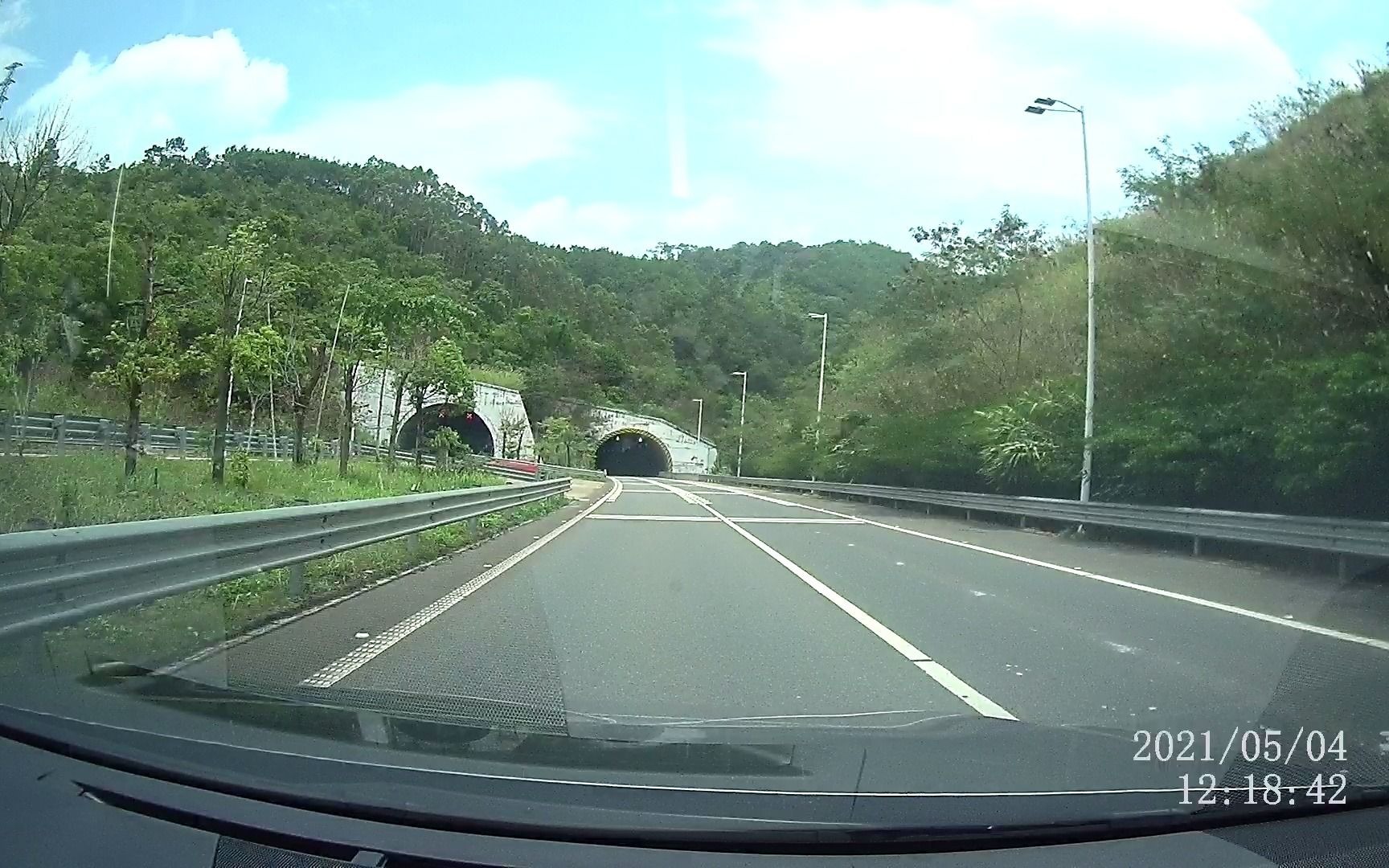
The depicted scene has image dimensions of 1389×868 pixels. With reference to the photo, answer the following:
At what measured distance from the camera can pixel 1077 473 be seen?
2361 cm

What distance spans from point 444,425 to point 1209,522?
99.0 feet

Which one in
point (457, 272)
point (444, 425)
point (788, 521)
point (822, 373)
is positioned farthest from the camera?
point (457, 272)

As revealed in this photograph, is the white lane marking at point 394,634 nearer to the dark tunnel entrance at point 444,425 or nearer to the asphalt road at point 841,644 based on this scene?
the asphalt road at point 841,644

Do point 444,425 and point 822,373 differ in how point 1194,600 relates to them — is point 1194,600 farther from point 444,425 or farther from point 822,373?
point 822,373

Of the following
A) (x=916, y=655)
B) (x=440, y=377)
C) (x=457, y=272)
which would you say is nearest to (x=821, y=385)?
(x=440, y=377)

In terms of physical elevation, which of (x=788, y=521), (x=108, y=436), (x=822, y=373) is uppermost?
(x=822, y=373)

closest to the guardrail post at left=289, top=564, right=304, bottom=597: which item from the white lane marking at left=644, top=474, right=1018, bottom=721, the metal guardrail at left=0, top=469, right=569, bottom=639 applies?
the metal guardrail at left=0, top=469, right=569, bottom=639

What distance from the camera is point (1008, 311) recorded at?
3434 centimetres

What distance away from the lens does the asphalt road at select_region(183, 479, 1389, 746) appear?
625 centimetres

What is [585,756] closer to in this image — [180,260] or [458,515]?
[458,515]

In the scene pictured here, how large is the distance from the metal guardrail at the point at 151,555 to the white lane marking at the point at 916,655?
4865mm

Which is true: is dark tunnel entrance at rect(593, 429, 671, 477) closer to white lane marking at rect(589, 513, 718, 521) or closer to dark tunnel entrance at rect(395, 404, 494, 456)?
dark tunnel entrance at rect(395, 404, 494, 456)

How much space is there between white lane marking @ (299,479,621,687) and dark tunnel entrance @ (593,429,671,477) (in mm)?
92334

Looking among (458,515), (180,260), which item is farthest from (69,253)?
(458,515)
